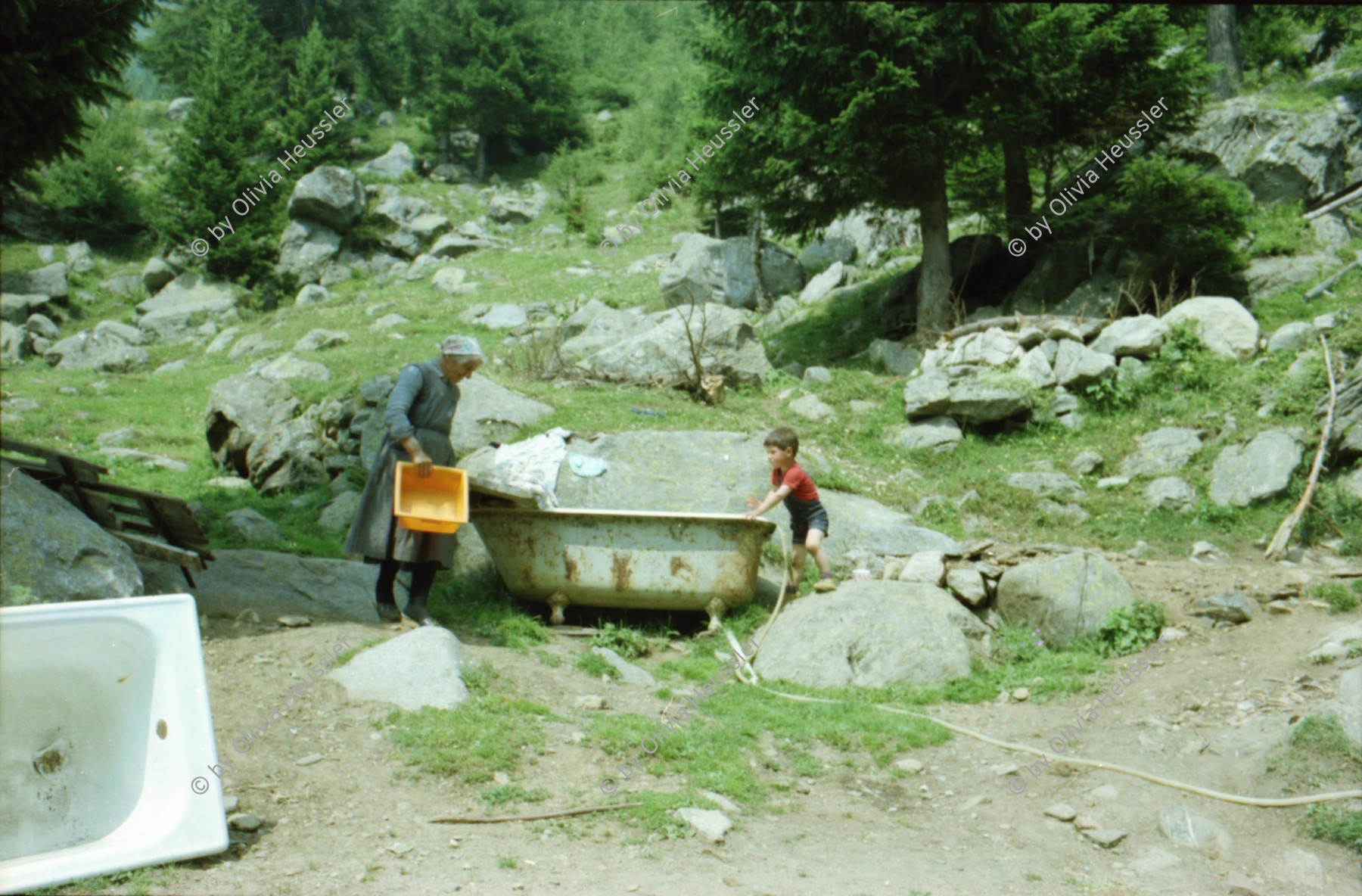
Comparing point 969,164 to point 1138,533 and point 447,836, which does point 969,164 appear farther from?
point 447,836

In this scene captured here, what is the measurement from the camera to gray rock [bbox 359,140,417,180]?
32.8 metres

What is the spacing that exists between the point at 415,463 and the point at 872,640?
3.21m

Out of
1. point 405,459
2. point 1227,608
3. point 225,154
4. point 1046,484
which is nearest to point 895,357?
point 1046,484

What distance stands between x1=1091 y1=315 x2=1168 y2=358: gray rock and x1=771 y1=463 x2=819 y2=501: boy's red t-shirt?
6162 millimetres

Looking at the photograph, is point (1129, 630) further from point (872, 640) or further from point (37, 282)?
point (37, 282)

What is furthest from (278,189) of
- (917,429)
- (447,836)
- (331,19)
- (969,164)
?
(447,836)

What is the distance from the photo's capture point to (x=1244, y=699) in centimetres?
566

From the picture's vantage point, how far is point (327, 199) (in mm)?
27203

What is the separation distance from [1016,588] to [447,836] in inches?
189

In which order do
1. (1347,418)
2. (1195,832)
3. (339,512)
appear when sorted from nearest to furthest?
1. (1195,832)
2. (1347,418)
3. (339,512)

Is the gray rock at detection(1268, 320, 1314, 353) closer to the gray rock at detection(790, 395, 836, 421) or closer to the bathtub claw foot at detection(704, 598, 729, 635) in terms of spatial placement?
the gray rock at detection(790, 395, 836, 421)

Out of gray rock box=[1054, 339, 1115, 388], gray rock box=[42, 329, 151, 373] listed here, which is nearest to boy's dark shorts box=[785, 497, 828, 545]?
gray rock box=[1054, 339, 1115, 388]

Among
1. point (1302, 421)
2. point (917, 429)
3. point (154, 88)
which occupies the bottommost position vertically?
point (917, 429)

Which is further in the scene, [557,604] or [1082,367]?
[1082,367]
